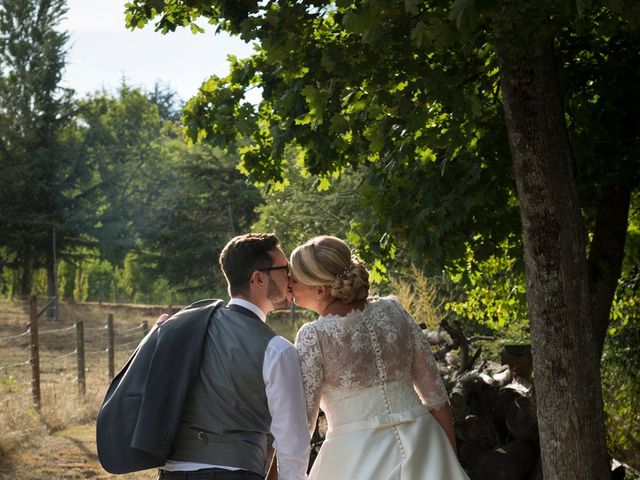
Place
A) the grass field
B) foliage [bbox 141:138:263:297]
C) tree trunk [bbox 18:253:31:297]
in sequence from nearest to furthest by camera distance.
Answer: the grass field → tree trunk [bbox 18:253:31:297] → foliage [bbox 141:138:263:297]

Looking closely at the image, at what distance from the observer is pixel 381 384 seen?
4320mm

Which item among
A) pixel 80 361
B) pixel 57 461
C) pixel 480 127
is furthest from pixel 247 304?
pixel 80 361

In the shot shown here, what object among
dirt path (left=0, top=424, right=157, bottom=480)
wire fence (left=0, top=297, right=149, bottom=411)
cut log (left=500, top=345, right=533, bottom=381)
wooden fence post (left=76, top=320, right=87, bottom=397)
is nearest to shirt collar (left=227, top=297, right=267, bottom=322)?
cut log (left=500, top=345, right=533, bottom=381)

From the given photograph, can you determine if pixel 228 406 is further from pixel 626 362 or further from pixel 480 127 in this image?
pixel 626 362

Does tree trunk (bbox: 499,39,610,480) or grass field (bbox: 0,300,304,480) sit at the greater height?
tree trunk (bbox: 499,39,610,480)

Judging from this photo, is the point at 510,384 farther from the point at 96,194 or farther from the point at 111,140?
the point at 111,140

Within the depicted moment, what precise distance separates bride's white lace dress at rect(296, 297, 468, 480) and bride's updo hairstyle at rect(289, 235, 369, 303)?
13cm

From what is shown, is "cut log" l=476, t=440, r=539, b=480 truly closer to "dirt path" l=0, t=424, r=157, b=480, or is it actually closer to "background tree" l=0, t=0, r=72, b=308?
"dirt path" l=0, t=424, r=157, b=480

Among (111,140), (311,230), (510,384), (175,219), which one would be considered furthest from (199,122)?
(175,219)

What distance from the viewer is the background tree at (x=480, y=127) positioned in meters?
5.83

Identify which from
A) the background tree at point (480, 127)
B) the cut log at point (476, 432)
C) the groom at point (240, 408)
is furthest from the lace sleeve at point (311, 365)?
the cut log at point (476, 432)

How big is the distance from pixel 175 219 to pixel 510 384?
39.5 m

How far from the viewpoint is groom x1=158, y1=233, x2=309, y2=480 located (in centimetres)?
342

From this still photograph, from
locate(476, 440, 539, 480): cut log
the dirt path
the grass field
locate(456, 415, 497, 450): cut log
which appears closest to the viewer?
locate(476, 440, 539, 480): cut log
